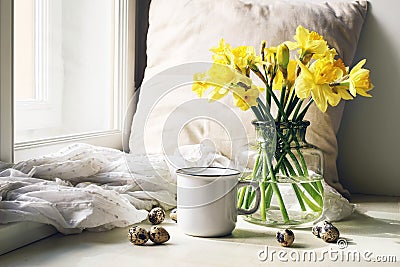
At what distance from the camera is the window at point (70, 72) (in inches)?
54.7

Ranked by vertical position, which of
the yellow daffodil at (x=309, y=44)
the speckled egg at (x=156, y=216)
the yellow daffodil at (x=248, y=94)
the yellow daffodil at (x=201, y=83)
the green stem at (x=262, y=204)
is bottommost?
the speckled egg at (x=156, y=216)

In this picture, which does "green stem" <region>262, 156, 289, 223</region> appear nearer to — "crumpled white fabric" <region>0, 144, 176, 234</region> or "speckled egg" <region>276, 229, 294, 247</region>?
"speckled egg" <region>276, 229, 294, 247</region>

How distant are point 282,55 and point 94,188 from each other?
1.44ft

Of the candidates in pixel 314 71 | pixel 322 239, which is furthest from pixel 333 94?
pixel 322 239

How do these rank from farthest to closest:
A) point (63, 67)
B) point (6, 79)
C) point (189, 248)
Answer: point (63, 67), point (6, 79), point (189, 248)

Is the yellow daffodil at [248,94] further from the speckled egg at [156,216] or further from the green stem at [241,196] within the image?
the speckled egg at [156,216]

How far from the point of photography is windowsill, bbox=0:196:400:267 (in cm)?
92

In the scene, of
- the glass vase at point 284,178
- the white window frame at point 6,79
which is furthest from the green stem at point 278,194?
the white window frame at point 6,79

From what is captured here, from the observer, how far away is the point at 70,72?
160 cm

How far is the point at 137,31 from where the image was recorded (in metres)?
1.88

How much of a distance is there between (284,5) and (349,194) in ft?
1.73

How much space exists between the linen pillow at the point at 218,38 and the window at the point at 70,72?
0.45 feet

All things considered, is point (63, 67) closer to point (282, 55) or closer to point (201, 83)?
point (201, 83)

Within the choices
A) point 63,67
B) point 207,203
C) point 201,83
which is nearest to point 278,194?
point 207,203
